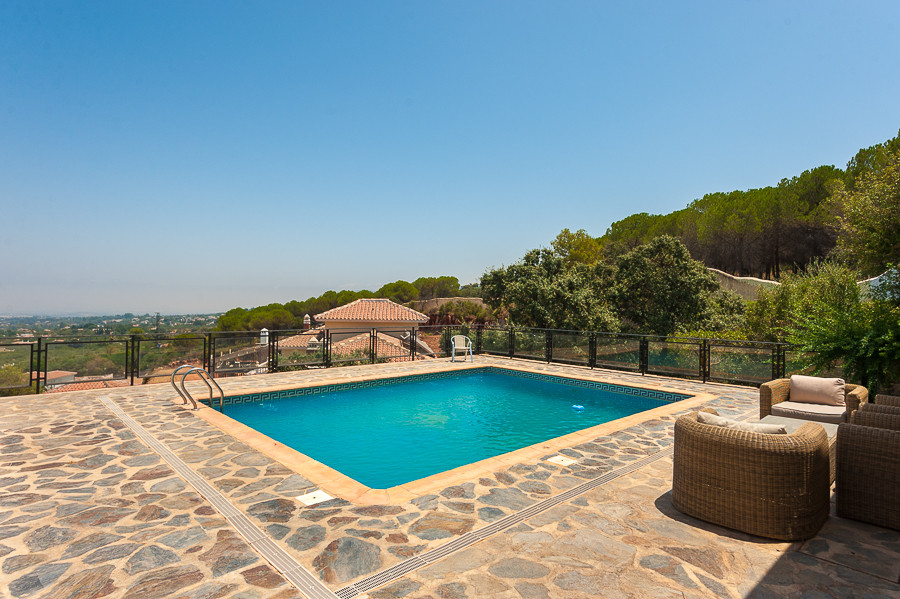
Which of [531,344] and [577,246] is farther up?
[577,246]

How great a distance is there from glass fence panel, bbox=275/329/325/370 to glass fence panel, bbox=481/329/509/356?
5.14 meters

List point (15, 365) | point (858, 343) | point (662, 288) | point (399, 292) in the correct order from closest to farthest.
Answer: point (858, 343), point (15, 365), point (662, 288), point (399, 292)

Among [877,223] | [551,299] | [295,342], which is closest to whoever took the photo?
[877,223]

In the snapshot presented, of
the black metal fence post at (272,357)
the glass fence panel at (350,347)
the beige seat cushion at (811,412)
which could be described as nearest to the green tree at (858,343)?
the beige seat cushion at (811,412)

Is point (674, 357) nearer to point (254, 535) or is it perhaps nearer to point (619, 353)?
point (619, 353)

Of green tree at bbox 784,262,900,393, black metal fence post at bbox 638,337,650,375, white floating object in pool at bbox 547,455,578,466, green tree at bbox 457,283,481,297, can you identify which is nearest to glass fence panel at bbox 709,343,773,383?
green tree at bbox 784,262,900,393

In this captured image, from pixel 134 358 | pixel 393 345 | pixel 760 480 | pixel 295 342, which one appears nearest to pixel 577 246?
pixel 393 345

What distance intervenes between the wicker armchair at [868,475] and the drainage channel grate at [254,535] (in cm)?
338

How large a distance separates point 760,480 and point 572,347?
30.2 ft

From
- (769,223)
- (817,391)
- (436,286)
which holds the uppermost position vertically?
(769,223)

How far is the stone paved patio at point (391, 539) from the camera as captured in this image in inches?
90.7

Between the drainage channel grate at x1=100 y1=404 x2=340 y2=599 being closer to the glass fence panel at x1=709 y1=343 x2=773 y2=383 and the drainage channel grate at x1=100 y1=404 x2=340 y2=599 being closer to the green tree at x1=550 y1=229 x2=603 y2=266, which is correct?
the glass fence panel at x1=709 y1=343 x2=773 y2=383

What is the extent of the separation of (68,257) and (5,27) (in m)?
21.1

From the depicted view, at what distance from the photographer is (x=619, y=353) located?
10.9m
